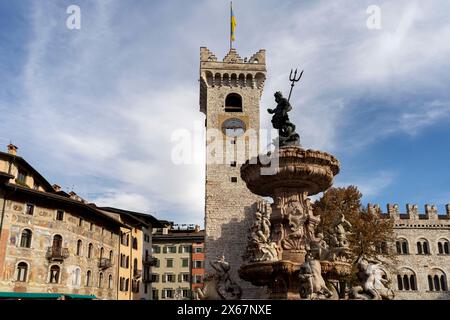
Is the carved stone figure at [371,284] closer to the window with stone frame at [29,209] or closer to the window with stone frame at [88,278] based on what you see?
the window with stone frame at [29,209]

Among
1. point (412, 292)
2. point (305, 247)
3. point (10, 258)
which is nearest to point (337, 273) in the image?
point (305, 247)

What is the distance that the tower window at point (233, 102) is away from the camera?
4122 centimetres

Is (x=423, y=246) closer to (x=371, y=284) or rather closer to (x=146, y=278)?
(x=146, y=278)

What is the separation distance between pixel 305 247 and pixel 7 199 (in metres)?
21.1

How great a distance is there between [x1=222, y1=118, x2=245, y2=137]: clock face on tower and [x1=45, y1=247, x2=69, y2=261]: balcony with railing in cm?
1764

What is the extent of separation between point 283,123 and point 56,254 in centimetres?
2050

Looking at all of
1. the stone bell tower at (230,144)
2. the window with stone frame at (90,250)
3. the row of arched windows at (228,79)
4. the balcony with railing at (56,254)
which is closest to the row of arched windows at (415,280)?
the stone bell tower at (230,144)

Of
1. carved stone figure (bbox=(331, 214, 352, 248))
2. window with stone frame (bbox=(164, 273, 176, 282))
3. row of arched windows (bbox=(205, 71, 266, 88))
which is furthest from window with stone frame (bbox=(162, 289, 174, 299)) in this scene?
carved stone figure (bbox=(331, 214, 352, 248))

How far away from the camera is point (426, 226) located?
144 ft

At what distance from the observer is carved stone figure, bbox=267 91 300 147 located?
15.2 m

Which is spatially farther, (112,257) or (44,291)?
(112,257)

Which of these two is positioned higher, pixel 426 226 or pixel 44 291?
pixel 426 226
